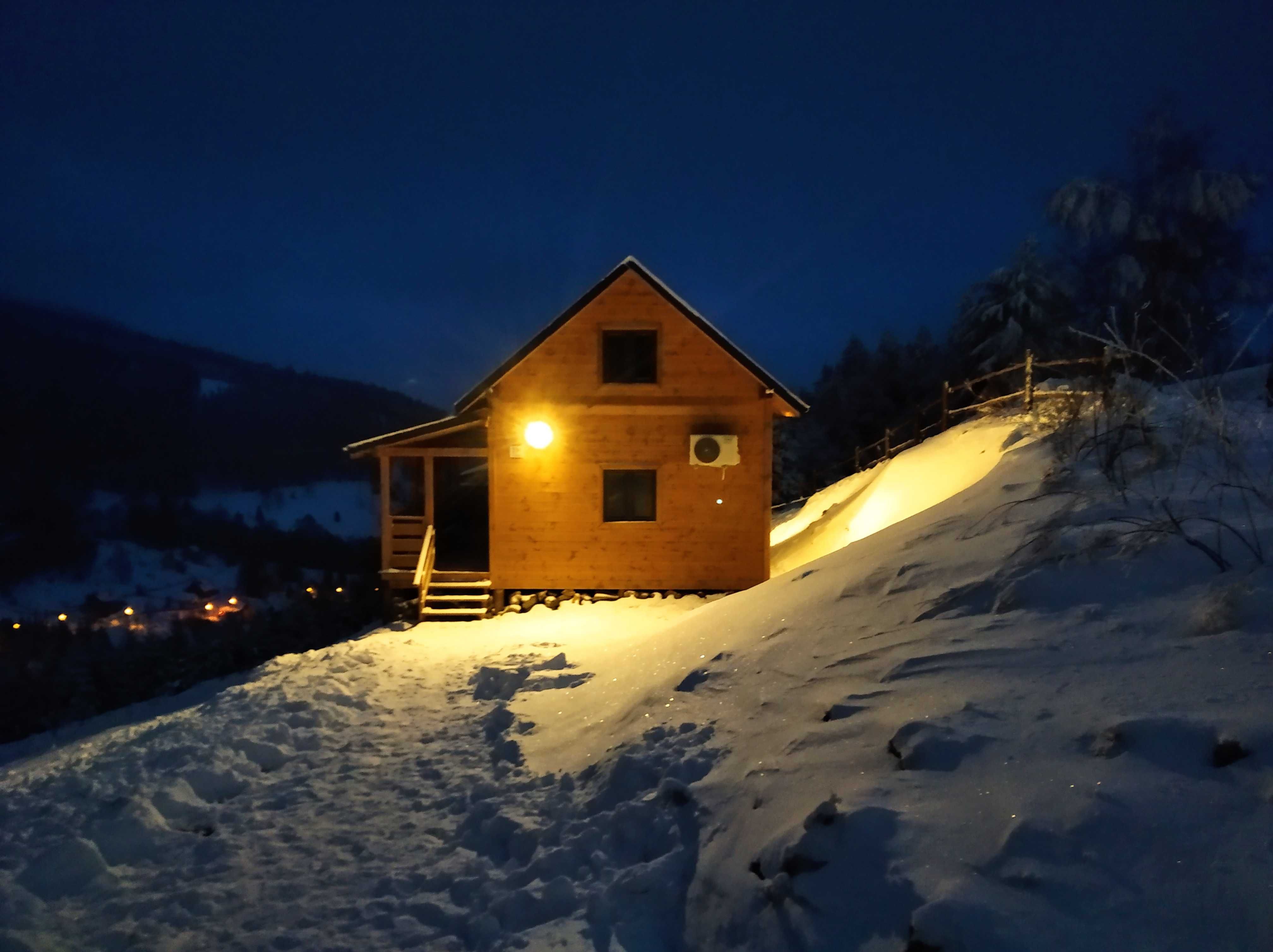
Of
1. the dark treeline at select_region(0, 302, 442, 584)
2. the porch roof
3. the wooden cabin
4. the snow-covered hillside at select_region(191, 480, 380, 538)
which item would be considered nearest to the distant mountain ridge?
the dark treeline at select_region(0, 302, 442, 584)

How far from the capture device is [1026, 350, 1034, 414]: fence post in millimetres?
14883

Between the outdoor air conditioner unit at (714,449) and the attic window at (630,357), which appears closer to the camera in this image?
the outdoor air conditioner unit at (714,449)

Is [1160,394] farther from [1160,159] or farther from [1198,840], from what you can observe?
[1160,159]

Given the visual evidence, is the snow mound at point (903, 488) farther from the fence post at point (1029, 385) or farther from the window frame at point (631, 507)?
the window frame at point (631, 507)

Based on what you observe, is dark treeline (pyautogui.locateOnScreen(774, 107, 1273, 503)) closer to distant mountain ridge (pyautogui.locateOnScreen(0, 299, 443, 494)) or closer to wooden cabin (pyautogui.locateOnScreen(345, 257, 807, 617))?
wooden cabin (pyautogui.locateOnScreen(345, 257, 807, 617))

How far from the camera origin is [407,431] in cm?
1365

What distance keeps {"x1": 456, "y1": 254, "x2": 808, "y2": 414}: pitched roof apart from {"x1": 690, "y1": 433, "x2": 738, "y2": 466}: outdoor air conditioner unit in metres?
1.31

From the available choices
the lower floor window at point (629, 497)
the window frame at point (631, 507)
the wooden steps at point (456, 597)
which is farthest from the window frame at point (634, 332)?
the wooden steps at point (456, 597)

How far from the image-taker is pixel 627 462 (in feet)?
43.5

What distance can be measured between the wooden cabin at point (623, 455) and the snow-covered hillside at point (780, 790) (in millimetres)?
5566

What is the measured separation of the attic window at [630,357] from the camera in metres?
13.3

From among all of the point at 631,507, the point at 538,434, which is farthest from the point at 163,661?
the point at 631,507

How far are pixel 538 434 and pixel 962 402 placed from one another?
23.4 m

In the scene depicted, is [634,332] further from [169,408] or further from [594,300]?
[169,408]
